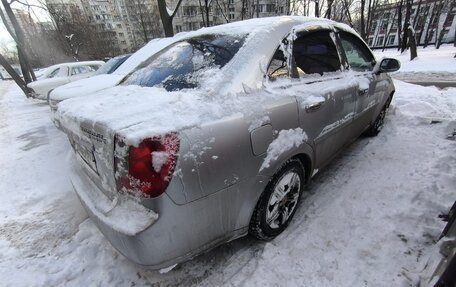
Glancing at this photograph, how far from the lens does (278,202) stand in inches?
86.7

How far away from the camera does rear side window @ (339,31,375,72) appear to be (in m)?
3.00

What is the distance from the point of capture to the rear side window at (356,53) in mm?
2998

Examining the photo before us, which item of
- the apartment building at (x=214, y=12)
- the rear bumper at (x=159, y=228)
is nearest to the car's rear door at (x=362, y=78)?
the rear bumper at (x=159, y=228)

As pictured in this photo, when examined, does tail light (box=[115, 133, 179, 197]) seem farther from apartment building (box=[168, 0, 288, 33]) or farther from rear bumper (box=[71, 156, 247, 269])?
A: apartment building (box=[168, 0, 288, 33])

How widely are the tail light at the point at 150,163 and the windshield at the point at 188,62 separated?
0.65 metres

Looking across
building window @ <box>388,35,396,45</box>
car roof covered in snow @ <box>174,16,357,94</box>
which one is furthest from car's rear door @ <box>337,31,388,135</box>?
building window @ <box>388,35,396,45</box>

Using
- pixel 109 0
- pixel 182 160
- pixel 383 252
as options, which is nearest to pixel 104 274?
pixel 182 160

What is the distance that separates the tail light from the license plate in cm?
45

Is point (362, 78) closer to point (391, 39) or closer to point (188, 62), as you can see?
point (188, 62)

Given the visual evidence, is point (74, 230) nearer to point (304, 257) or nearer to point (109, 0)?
point (304, 257)

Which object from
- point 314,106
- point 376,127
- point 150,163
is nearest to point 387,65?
point 376,127

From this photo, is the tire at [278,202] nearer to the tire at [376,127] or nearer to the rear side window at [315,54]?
the rear side window at [315,54]

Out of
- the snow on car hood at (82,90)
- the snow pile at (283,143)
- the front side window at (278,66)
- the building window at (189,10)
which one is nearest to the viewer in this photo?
the snow pile at (283,143)

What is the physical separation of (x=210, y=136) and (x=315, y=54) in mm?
1542
